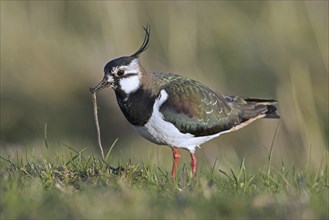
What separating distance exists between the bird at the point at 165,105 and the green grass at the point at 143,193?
19.2 inches

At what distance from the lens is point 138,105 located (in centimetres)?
693

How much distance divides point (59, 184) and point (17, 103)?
695 cm

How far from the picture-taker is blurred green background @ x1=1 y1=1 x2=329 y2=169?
1224cm

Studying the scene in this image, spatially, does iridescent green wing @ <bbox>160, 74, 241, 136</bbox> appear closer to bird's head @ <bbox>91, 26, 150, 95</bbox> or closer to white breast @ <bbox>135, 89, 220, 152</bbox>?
white breast @ <bbox>135, 89, 220, 152</bbox>

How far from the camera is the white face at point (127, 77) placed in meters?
7.01

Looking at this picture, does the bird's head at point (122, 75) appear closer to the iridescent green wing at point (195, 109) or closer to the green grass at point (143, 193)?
the iridescent green wing at point (195, 109)

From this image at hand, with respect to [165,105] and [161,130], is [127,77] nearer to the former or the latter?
[165,105]

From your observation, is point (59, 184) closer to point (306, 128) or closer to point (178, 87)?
point (178, 87)

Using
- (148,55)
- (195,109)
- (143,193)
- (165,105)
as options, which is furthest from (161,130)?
(148,55)

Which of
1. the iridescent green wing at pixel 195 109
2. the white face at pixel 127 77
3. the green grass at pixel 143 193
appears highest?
the white face at pixel 127 77

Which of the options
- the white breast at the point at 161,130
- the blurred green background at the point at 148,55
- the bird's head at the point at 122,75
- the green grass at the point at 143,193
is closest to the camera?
the green grass at the point at 143,193

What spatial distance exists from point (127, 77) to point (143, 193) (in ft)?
6.12

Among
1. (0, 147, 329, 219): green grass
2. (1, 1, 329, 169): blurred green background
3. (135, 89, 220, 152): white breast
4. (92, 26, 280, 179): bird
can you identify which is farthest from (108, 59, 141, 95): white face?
(1, 1, 329, 169): blurred green background

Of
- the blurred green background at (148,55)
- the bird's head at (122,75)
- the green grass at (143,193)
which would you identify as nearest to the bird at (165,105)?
the bird's head at (122,75)
